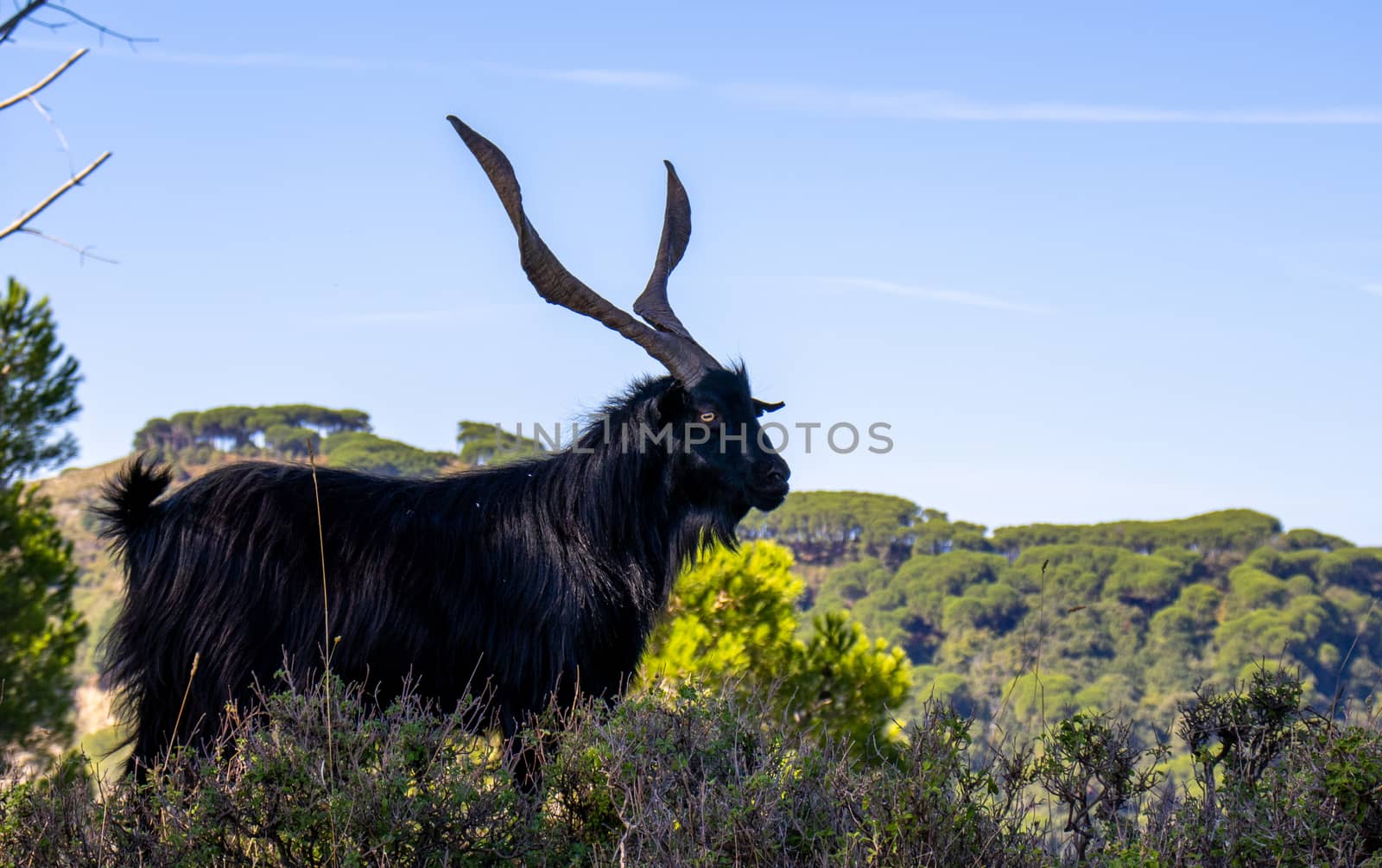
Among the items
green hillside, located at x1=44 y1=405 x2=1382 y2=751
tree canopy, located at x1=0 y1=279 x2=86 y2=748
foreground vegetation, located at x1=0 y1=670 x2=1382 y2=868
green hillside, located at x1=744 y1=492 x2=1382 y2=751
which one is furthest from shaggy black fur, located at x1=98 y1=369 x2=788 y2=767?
green hillside, located at x1=744 y1=492 x2=1382 y2=751

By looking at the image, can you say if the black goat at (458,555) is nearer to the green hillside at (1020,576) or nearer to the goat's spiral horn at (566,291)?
the goat's spiral horn at (566,291)

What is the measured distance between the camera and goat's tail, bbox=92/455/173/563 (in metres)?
5.89

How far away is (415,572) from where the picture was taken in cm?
598

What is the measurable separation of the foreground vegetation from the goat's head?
4.96 feet

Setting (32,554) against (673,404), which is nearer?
(673,404)

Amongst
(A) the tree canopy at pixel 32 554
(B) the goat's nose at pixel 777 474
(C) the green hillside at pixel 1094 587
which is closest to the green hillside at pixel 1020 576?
(C) the green hillside at pixel 1094 587

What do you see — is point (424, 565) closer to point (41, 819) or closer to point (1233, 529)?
point (41, 819)

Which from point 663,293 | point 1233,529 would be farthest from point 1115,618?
point 663,293

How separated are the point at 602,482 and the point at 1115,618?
84.0 m

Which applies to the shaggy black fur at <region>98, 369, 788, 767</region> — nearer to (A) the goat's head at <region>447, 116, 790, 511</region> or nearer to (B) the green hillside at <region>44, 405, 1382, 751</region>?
(A) the goat's head at <region>447, 116, 790, 511</region>

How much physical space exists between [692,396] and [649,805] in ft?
8.31

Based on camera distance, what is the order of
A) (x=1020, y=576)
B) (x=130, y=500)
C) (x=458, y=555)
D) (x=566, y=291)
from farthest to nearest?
(x=1020, y=576) → (x=566, y=291) → (x=458, y=555) → (x=130, y=500)

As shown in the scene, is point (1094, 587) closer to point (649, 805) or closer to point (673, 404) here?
point (673, 404)

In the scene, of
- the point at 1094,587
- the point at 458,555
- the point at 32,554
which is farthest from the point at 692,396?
the point at 1094,587
